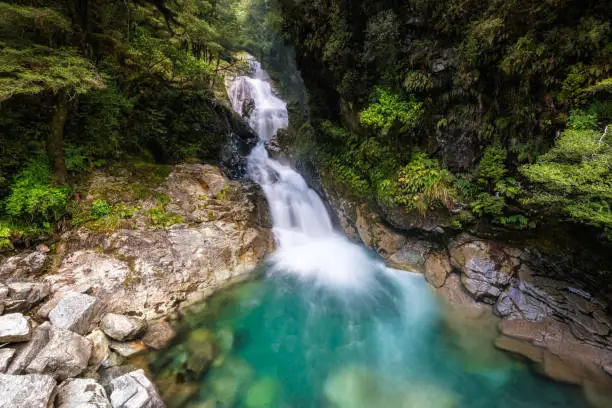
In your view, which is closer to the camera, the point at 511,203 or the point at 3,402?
the point at 3,402

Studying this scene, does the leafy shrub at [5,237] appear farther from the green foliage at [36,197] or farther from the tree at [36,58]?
the tree at [36,58]

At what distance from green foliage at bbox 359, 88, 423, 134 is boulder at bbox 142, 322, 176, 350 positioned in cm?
667

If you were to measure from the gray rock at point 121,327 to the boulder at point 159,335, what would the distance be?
168 mm

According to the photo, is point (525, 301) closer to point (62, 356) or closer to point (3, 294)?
point (62, 356)

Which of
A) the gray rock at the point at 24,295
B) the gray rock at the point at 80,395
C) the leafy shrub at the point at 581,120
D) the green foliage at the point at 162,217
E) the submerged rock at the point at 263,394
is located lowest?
the submerged rock at the point at 263,394

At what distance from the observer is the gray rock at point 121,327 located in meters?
4.90

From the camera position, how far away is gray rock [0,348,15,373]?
139 inches

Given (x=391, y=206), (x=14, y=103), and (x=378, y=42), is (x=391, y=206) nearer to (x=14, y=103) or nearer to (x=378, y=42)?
(x=378, y=42)

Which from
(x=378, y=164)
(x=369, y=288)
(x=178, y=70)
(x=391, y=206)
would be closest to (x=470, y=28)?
(x=378, y=164)

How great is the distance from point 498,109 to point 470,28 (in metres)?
1.80

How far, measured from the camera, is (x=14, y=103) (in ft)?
20.5

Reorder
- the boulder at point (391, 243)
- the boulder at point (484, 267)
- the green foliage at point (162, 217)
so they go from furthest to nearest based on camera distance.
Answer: the boulder at point (391, 243), the green foliage at point (162, 217), the boulder at point (484, 267)

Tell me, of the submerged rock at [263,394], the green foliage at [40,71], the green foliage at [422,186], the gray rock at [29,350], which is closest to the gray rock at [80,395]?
the gray rock at [29,350]

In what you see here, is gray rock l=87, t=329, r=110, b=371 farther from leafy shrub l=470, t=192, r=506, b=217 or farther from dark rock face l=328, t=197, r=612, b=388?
leafy shrub l=470, t=192, r=506, b=217
